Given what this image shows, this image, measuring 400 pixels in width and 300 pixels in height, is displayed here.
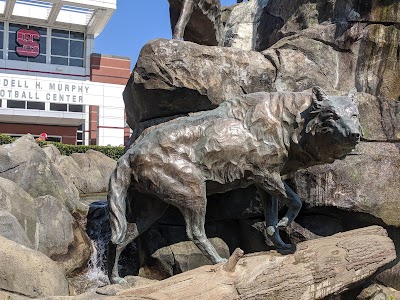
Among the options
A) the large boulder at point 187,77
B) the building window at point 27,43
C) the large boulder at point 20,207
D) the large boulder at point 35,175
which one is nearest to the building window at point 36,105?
the building window at point 27,43

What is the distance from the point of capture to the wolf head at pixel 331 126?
156 inches

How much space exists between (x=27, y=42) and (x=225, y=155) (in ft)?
108

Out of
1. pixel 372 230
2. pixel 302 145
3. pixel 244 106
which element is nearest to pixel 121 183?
pixel 244 106

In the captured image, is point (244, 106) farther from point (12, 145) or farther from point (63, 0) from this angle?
point (63, 0)

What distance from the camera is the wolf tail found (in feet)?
14.1

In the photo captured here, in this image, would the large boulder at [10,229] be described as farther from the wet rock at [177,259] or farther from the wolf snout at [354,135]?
the wolf snout at [354,135]

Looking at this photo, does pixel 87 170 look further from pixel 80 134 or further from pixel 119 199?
pixel 80 134

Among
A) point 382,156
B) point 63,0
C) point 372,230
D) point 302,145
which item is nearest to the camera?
point 302,145

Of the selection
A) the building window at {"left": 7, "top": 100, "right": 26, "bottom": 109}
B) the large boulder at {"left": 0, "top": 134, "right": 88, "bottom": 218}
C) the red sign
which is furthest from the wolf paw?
the red sign

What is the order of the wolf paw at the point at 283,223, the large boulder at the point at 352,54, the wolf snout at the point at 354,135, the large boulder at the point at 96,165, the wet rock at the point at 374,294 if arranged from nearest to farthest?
the wolf snout at the point at 354,135, the wolf paw at the point at 283,223, the wet rock at the point at 374,294, the large boulder at the point at 352,54, the large boulder at the point at 96,165

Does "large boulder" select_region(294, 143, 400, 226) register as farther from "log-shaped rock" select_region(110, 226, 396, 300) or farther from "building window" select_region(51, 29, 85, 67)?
"building window" select_region(51, 29, 85, 67)

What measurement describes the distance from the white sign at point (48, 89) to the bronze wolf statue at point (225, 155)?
102 ft

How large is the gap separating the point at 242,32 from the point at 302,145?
20.3ft

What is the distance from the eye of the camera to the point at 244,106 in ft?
14.4
